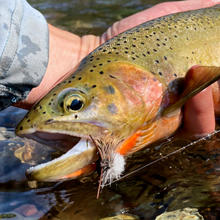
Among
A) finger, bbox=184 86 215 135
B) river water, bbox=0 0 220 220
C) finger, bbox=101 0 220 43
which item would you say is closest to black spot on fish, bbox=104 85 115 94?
finger, bbox=184 86 215 135

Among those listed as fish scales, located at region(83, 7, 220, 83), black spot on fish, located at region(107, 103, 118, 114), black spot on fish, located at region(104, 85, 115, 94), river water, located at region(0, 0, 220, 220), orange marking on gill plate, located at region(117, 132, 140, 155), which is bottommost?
river water, located at region(0, 0, 220, 220)

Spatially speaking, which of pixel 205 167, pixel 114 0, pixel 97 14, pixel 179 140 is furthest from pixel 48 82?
pixel 114 0

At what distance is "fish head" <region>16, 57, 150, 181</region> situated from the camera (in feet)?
7.32

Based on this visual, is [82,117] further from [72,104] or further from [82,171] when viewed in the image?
[82,171]

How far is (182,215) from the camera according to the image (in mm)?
2377

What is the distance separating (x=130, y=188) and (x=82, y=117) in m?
0.73

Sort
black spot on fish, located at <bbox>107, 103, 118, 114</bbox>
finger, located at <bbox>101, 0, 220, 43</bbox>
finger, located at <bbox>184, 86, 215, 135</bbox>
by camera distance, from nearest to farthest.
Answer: black spot on fish, located at <bbox>107, 103, 118, 114</bbox>
finger, located at <bbox>184, 86, 215, 135</bbox>
finger, located at <bbox>101, 0, 220, 43</bbox>

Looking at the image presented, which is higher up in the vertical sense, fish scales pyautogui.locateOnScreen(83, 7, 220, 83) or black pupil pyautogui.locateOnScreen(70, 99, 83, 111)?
fish scales pyautogui.locateOnScreen(83, 7, 220, 83)

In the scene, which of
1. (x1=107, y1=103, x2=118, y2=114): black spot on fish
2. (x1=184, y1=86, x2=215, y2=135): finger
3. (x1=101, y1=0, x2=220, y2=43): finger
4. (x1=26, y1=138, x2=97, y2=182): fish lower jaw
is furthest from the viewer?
(x1=101, y1=0, x2=220, y2=43): finger

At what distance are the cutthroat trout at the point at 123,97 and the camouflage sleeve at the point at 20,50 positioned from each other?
51 cm

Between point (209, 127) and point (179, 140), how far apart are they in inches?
10.3

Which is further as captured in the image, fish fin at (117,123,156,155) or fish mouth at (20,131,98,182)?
fish fin at (117,123,156,155)

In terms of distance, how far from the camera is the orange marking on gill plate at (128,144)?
2.41 m

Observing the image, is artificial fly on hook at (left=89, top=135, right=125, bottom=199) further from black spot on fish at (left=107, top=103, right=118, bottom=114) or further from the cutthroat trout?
black spot on fish at (left=107, top=103, right=118, bottom=114)
